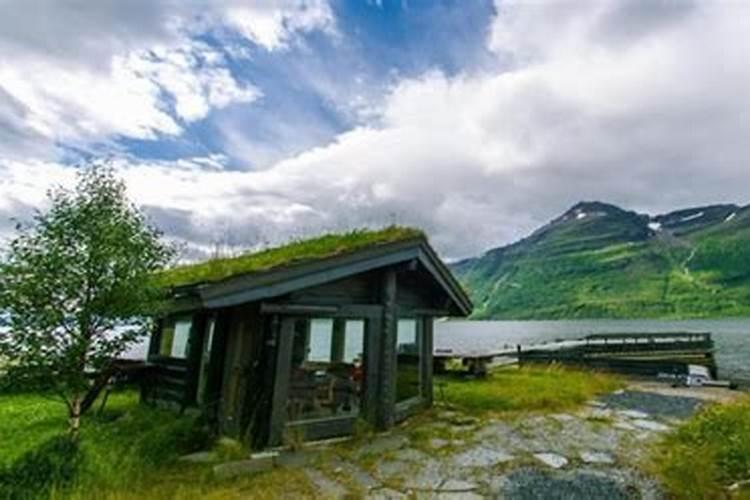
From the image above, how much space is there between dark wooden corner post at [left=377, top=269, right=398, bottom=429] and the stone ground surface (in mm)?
425

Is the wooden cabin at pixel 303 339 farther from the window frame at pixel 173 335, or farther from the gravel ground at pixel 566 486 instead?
the gravel ground at pixel 566 486

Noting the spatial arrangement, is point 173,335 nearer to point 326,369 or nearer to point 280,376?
point 326,369

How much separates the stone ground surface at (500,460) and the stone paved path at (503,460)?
1 centimetres

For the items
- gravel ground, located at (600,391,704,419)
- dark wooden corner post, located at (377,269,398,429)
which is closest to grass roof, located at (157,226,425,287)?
dark wooden corner post, located at (377,269,398,429)

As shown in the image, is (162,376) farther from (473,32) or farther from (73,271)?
(473,32)

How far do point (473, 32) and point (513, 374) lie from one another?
11492 millimetres

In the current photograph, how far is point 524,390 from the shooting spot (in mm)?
14367

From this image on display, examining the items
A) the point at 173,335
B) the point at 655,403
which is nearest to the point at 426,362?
the point at 173,335

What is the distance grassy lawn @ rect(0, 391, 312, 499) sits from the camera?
5961 millimetres

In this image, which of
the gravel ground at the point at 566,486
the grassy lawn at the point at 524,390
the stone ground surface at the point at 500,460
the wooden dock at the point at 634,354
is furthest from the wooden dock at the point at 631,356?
the gravel ground at the point at 566,486

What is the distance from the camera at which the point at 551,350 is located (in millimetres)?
24891

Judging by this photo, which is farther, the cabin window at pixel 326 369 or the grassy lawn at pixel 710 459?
the cabin window at pixel 326 369

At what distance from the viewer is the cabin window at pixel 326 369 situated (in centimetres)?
902

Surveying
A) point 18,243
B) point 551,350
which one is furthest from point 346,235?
point 551,350
